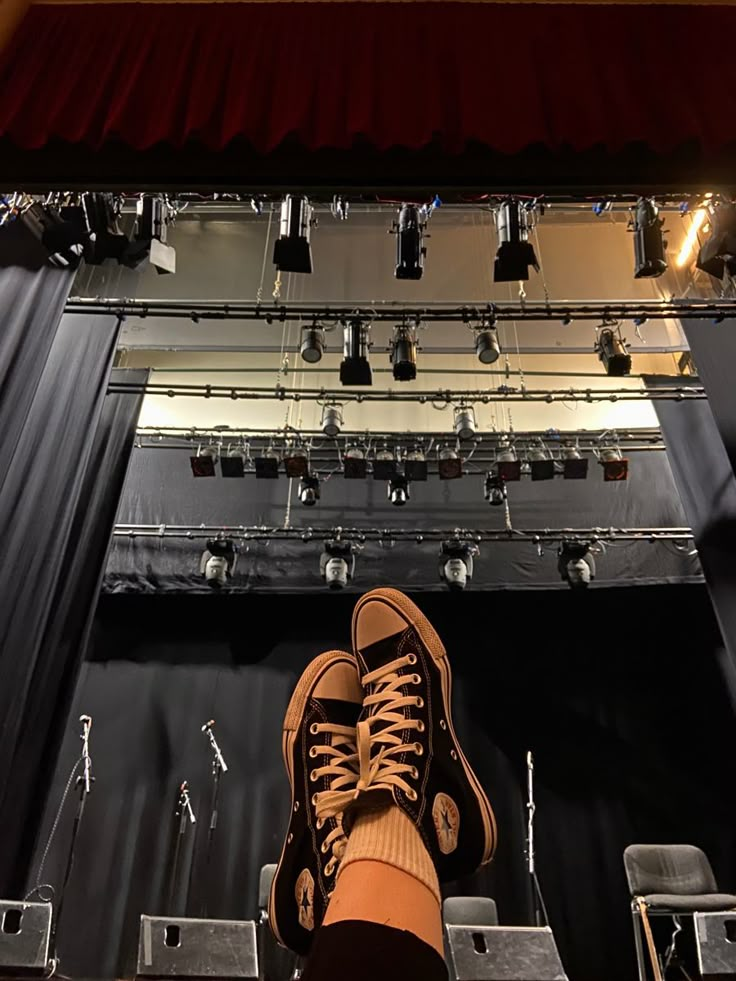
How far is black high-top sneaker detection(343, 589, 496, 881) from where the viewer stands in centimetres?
118

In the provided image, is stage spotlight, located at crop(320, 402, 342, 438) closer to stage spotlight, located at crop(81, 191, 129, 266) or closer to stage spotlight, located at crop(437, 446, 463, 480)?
stage spotlight, located at crop(437, 446, 463, 480)

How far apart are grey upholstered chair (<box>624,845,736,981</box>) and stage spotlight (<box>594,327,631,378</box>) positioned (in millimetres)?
2742

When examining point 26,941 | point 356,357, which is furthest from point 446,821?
point 356,357

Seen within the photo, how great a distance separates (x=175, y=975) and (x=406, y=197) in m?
2.04

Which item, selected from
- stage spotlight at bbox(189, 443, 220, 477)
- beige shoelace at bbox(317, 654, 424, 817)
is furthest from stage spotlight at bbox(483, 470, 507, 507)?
beige shoelace at bbox(317, 654, 424, 817)

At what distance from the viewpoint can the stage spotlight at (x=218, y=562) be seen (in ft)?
13.9

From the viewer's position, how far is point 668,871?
343 centimetres

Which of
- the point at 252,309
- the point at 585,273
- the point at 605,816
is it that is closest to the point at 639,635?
the point at 605,816

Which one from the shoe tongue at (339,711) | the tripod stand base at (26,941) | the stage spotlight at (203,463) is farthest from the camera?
the stage spotlight at (203,463)

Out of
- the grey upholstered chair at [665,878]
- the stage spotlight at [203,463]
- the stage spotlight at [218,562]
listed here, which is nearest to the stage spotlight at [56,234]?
the stage spotlight at [203,463]

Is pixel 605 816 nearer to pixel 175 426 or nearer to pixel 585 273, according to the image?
pixel 585 273

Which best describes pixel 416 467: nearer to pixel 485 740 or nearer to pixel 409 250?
pixel 409 250

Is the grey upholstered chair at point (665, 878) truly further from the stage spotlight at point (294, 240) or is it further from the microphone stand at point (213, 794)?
the stage spotlight at point (294, 240)

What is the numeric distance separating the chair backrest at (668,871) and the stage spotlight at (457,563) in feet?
5.89
